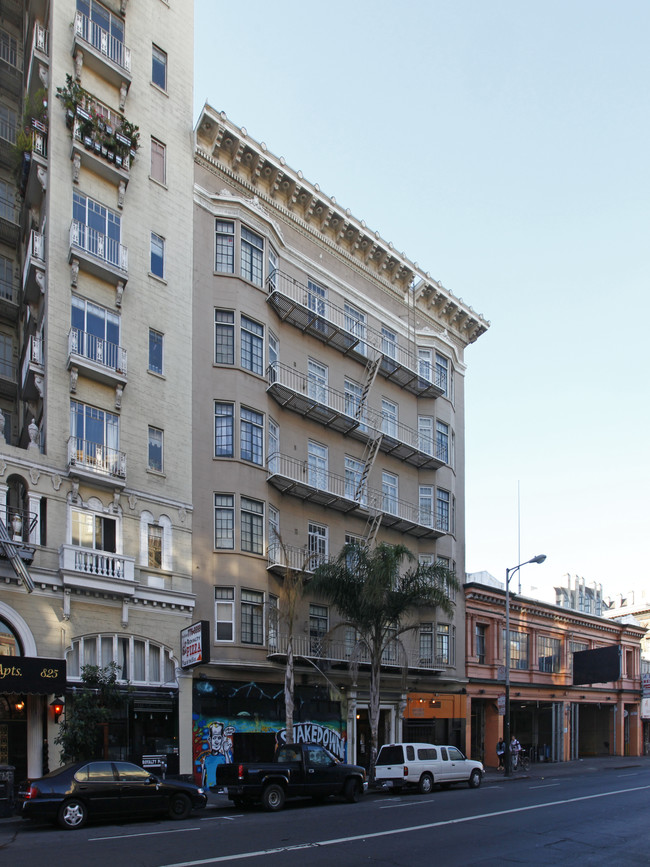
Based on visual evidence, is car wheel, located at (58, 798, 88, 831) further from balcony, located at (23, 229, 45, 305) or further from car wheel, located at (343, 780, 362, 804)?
balcony, located at (23, 229, 45, 305)

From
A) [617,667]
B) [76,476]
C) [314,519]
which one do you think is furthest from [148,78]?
[617,667]

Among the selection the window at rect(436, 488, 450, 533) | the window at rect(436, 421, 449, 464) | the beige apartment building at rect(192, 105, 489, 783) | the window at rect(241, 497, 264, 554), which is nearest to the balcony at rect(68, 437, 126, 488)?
the beige apartment building at rect(192, 105, 489, 783)

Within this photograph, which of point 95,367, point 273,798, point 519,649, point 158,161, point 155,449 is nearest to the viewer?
point 273,798

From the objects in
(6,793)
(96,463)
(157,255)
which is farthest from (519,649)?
(6,793)

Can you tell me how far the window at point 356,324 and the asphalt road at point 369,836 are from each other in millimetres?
21116

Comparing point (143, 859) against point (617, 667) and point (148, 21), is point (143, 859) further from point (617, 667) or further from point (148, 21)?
point (617, 667)

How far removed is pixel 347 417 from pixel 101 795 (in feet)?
68.0

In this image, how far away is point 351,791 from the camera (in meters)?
25.2

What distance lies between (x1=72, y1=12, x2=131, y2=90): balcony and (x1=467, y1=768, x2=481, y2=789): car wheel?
27407 mm

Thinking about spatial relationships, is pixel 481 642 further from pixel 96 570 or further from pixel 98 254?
pixel 98 254

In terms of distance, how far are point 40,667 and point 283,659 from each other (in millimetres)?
10720

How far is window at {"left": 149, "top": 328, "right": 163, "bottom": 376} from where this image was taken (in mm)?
31059

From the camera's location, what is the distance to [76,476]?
26953 mm

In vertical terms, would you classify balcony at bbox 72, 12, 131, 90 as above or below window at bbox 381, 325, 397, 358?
above
